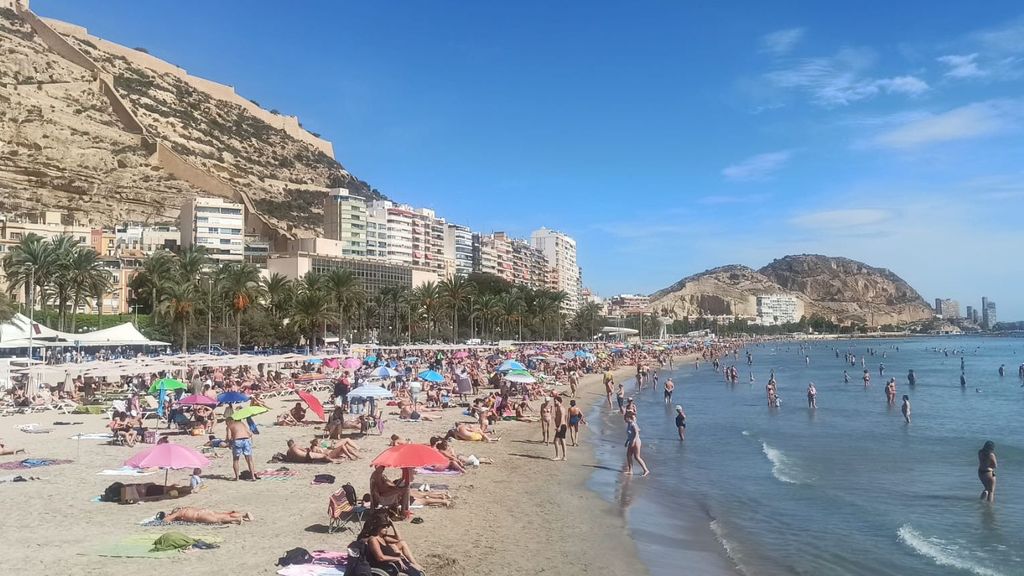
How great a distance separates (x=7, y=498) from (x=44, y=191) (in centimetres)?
8540

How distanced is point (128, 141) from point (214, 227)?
78.6 feet

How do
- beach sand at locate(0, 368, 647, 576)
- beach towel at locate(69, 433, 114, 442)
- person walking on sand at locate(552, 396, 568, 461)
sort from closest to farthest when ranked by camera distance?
beach sand at locate(0, 368, 647, 576)
beach towel at locate(69, 433, 114, 442)
person walking on sand at locate(552, 396, 568, 461)

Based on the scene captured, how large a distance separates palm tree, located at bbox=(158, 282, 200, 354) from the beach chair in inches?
1493

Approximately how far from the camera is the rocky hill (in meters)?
85.8

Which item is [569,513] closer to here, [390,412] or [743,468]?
[743,468]

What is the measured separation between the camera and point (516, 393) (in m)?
30.0

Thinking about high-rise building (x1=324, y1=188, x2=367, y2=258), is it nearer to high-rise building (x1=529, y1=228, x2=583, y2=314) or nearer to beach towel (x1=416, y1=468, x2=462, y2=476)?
high-rise building (x1=529, y1=228, x2=583, y2=314)

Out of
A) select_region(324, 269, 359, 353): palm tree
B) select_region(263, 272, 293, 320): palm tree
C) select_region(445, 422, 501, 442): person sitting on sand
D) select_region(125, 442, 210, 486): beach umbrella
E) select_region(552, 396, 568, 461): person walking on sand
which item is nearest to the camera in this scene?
select_region(125, 442, 210, 486): beach umbrella

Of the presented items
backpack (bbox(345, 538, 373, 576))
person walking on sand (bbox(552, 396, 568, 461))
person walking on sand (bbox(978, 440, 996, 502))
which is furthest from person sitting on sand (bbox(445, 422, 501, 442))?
backpack (bbox(345, 538, 373, 576))

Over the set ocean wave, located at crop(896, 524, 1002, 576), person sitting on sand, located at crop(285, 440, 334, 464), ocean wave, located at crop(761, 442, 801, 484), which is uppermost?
person sitting on sand, located at crop(285, 440, 334, 464)

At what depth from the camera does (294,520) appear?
9859 millimetres

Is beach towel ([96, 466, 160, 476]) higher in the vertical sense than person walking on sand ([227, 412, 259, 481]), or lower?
lower

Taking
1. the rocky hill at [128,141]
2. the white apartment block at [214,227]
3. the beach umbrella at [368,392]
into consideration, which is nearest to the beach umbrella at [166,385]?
the beach umbrella at [368,392]

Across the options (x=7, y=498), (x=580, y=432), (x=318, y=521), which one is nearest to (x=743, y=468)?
(x=580, y=432)
